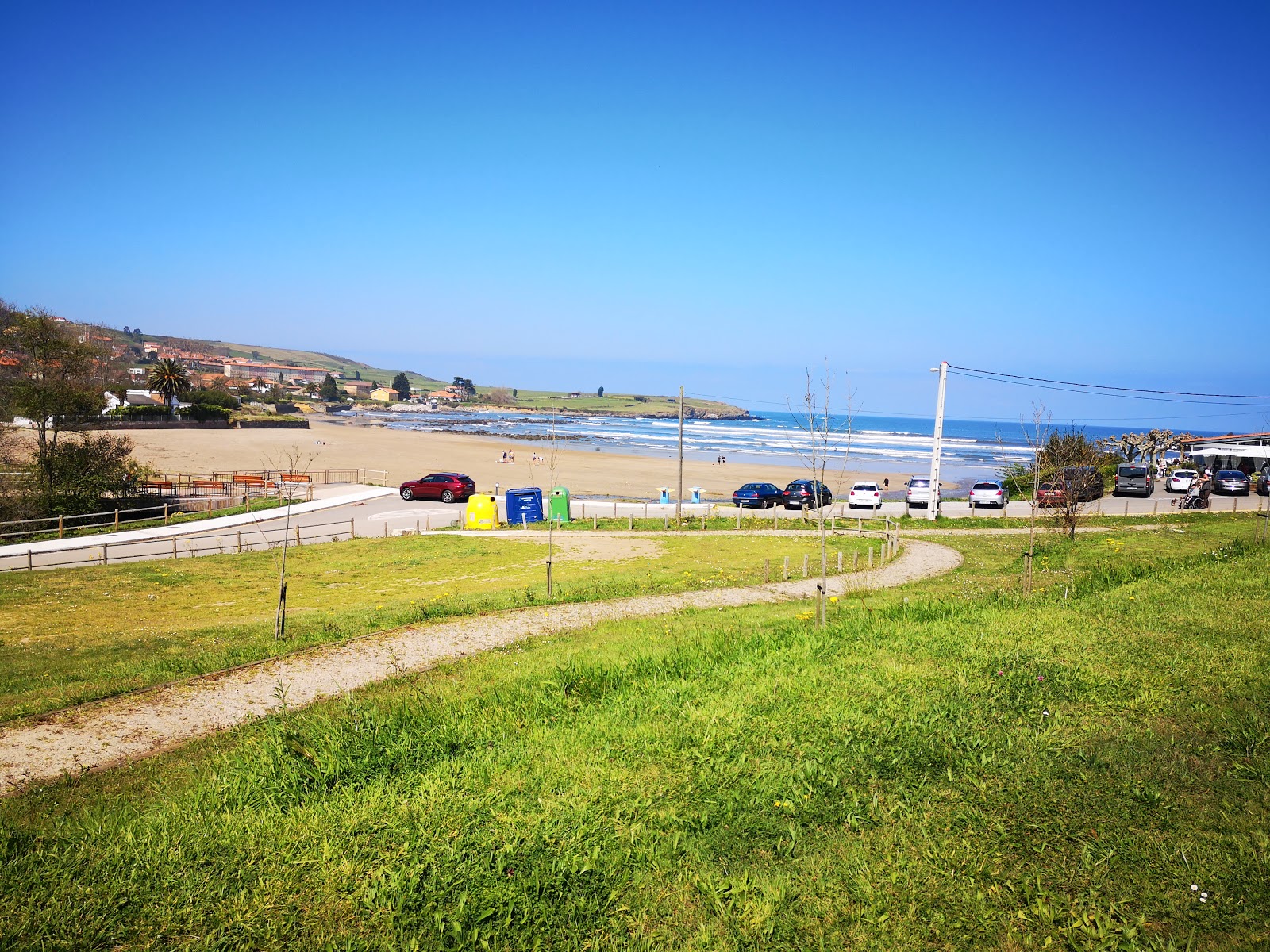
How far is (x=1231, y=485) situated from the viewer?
4134 cm

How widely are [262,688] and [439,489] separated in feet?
102

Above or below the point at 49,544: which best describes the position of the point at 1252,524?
above

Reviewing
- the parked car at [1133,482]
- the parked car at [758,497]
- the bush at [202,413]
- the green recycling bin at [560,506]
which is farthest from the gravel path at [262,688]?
the bush at [202,413]

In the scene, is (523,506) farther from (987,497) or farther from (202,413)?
(202,413)

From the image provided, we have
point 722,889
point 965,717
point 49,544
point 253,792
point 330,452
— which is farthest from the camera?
point 330,452

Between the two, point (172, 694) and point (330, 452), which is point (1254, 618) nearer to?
point (172, 694)

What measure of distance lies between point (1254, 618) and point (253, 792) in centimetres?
1310

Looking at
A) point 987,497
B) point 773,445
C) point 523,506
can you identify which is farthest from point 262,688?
point 773,445

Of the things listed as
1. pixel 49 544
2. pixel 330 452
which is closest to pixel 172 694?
pixel 49 544

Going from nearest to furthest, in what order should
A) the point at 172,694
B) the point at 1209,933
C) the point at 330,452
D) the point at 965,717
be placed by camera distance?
the point at 1209,933 → the point at 965,717 → the point at 172,694 → the point at 330,452

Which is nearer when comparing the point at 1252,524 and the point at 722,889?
the point at 722,889

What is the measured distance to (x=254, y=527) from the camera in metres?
31.0

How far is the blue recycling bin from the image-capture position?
1342 inches

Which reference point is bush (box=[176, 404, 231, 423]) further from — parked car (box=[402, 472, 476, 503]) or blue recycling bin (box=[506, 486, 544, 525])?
blue recycling bin (box=[506, 486, 544, 525])
